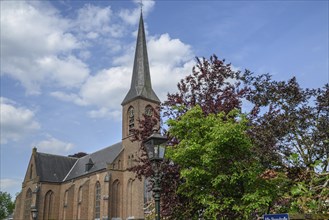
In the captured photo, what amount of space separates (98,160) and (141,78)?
594 inches

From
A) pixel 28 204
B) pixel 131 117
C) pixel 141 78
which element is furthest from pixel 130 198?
pixel 28 204

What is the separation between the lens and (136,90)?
47.0 meters

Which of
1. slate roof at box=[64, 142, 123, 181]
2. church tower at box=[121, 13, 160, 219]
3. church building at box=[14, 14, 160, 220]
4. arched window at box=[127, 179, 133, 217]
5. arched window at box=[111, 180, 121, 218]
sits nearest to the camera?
arched window at box=[127, 179, 133, 217]

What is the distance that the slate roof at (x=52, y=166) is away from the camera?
188 feet

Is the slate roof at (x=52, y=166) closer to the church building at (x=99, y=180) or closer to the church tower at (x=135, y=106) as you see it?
the church building at (x=99, y=180)

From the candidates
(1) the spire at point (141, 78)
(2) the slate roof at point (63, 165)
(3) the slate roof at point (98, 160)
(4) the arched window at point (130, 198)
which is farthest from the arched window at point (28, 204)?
(1) the spire at point (141, 78)

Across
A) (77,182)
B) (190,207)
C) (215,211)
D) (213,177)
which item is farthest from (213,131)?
(77,182)

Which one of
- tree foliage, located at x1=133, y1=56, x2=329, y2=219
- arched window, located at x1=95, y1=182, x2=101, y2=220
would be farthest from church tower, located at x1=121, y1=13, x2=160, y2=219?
tree foliage, located at x1=133, y1=56, x2=329, y2=219

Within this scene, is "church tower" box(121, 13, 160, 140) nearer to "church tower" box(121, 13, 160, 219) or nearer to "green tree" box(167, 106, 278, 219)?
"church tower" box(121, 13, 160, 219)

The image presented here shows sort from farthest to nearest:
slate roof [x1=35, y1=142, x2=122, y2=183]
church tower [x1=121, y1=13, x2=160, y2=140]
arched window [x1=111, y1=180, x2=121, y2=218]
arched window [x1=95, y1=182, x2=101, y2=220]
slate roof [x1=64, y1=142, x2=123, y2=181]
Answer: slate roof [x1=35, y1=142, x2=122, y2=183]
slate roof [x1=64, y1=142, x2=123, y2=181]
arched window [x1=95, y1=182, x2=101, y2=220]
church tower [x1=121, y1=13, x2=160, y2=140]
arched window [x1=111, y1=180, x2=121, y2=218]

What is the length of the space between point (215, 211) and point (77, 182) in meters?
46.4

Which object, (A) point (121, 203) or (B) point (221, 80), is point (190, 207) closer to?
(B) point (221, 80)

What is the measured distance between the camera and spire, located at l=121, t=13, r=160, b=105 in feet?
154

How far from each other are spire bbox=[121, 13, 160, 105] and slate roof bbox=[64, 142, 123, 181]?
734 cm
